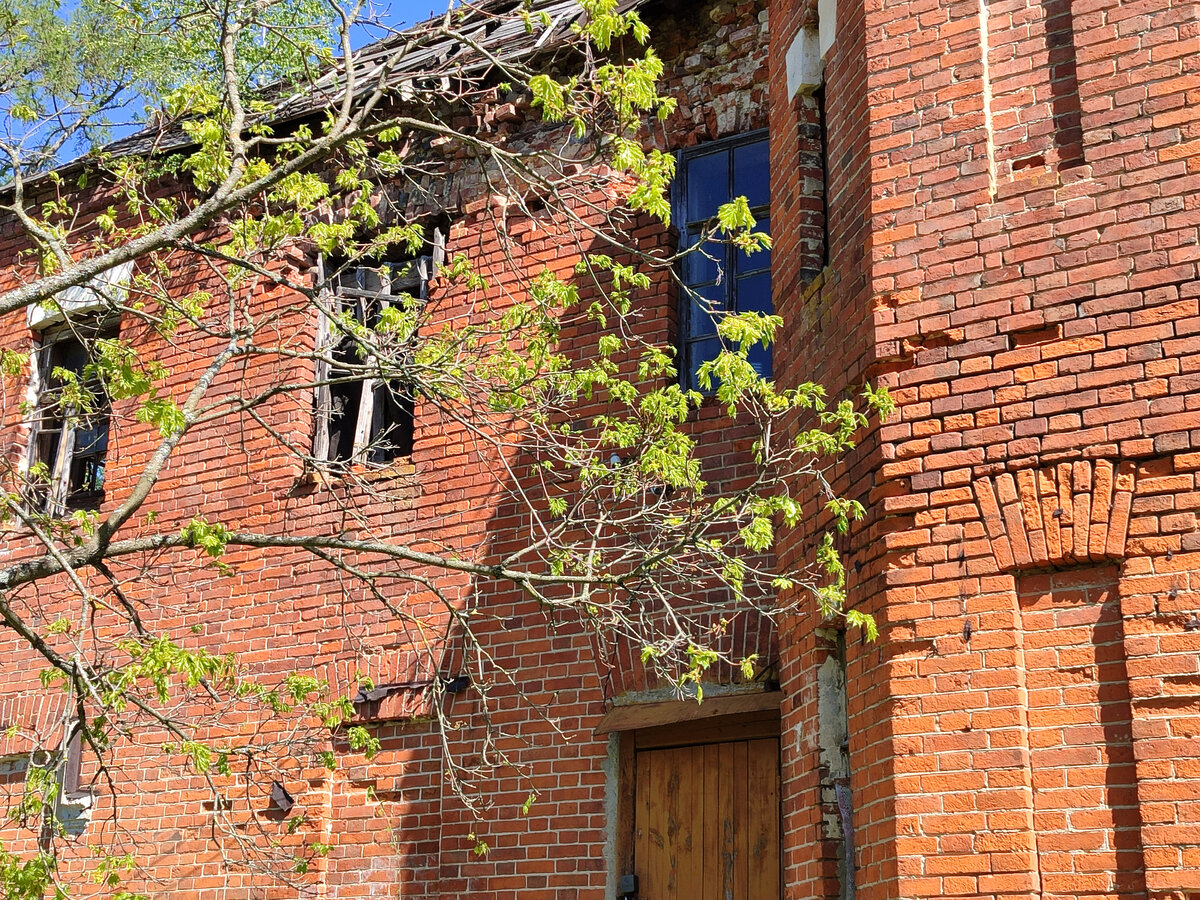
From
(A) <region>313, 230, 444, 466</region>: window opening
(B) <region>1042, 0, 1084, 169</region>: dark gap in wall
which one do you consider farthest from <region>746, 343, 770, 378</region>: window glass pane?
(B) <region>1042, 0, 1084, 169</region>: dark gap in wall

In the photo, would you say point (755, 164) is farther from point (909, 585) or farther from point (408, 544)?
point (909, 585)

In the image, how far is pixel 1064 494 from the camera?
5219 mm

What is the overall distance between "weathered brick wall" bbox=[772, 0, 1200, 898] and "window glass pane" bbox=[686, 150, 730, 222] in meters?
2.71

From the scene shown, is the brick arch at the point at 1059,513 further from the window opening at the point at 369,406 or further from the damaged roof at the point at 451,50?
the window opening at the point at 369,406

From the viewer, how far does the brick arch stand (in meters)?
5.11

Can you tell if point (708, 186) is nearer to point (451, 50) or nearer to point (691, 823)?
point (451, 50)

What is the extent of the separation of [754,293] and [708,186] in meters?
0.92

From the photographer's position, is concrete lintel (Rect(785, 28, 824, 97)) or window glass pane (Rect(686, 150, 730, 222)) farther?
window glass pane (Rect(686, 150, 730, 222))

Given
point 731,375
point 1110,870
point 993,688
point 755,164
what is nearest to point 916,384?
point 731,375

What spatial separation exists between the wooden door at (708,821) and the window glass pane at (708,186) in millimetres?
3513

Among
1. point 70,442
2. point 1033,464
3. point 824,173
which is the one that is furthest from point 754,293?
point 70,442

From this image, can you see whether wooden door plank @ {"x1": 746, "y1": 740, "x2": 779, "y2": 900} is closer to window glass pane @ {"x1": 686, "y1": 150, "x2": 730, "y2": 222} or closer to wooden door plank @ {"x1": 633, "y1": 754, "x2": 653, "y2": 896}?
wooden door plank @ {"x1": 633, "y1": 754, "x2": 653, "y2": 896}

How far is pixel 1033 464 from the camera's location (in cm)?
532

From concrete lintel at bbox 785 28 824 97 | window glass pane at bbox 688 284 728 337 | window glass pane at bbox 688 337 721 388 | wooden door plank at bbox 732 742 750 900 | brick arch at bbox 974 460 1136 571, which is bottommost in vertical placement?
wooden door plank at bbox 732 742 750 900
